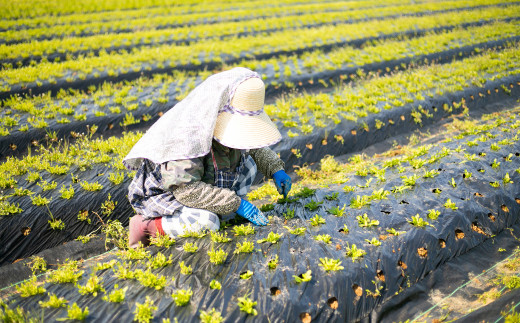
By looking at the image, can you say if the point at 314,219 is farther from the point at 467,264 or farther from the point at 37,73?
the point at 37,73

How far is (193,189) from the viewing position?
2.71 meters

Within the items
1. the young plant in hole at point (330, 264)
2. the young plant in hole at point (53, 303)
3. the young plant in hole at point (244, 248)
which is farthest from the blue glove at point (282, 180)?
the young plant in hole at point (53, 303)

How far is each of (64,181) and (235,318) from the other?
3.44m

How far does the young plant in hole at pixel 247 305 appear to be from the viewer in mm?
2324

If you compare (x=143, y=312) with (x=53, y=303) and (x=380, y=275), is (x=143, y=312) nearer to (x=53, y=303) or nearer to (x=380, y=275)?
(x=53, y=303)

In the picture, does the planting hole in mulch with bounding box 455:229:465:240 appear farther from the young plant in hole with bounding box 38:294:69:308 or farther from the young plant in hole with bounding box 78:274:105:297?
the young plant in hole with bounding box 38:294:69:308

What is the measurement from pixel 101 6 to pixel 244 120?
71.1 feet

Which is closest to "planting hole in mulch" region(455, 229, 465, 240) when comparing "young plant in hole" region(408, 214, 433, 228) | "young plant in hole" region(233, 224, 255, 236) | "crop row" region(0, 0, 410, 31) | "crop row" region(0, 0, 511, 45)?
"young plant in hole" region(408, 214, 433, 228)

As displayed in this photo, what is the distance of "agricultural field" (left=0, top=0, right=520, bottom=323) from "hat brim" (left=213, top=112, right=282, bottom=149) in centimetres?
88

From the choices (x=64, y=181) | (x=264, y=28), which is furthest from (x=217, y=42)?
(x=64, y=181)

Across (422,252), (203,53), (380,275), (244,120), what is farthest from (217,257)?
(203,53)

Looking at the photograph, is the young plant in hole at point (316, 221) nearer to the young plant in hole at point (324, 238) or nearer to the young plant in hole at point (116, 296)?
the young plant in hole at point (324, 238)

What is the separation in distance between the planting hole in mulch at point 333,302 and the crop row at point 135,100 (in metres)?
3.74

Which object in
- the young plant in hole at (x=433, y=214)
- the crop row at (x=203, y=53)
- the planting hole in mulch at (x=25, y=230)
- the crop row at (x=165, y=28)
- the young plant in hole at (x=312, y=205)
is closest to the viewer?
the young plant in hole at (x=433, y=214)
